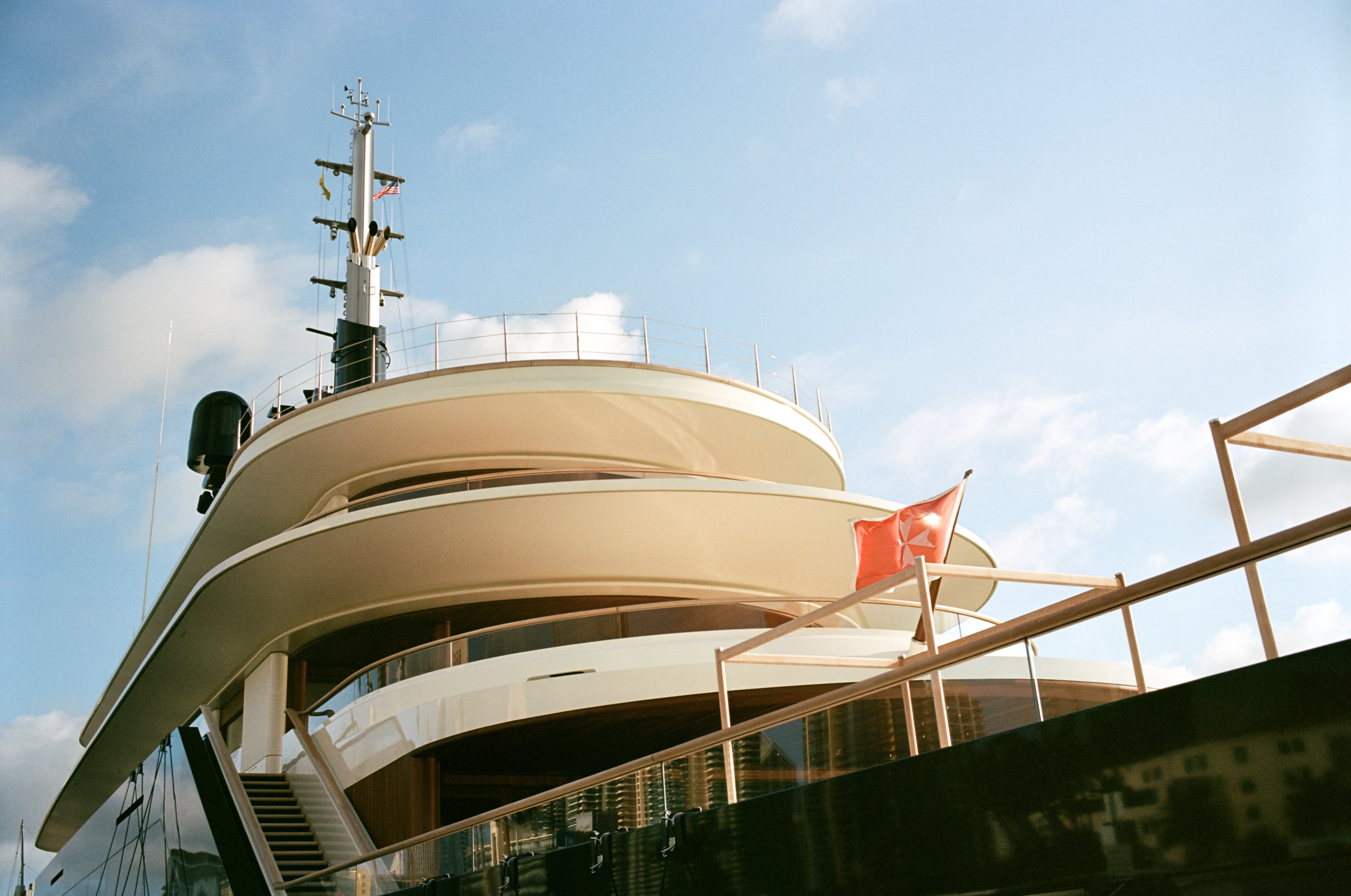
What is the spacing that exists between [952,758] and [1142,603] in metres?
1.10

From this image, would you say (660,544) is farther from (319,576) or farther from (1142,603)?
(1142,603)

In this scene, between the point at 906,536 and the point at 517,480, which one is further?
the point at 517,480

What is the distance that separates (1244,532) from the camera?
14.9ft

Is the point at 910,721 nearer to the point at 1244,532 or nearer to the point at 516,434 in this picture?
the point at 1244,532

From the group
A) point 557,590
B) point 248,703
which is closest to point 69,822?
point 248,703

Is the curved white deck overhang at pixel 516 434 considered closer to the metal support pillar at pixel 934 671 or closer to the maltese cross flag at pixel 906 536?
the maltese cross flag at pixel 906 536

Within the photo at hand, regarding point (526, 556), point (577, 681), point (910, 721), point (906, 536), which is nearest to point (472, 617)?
point (526, 556)

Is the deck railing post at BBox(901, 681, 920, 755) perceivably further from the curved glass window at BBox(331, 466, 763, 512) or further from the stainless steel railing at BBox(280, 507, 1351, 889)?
the curved glass window at BBox(331, 466, 763, 512)

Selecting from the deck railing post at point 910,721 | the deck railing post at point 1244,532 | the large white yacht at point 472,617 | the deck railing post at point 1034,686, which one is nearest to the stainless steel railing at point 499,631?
the large white yacht at point 472,617

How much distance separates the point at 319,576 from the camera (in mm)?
16438

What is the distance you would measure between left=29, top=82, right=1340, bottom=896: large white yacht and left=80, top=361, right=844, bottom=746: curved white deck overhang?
0.05 meters

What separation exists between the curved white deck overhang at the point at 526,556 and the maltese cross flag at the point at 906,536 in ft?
14.1

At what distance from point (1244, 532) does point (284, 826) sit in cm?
1316

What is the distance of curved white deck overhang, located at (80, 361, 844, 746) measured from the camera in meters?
16.5
